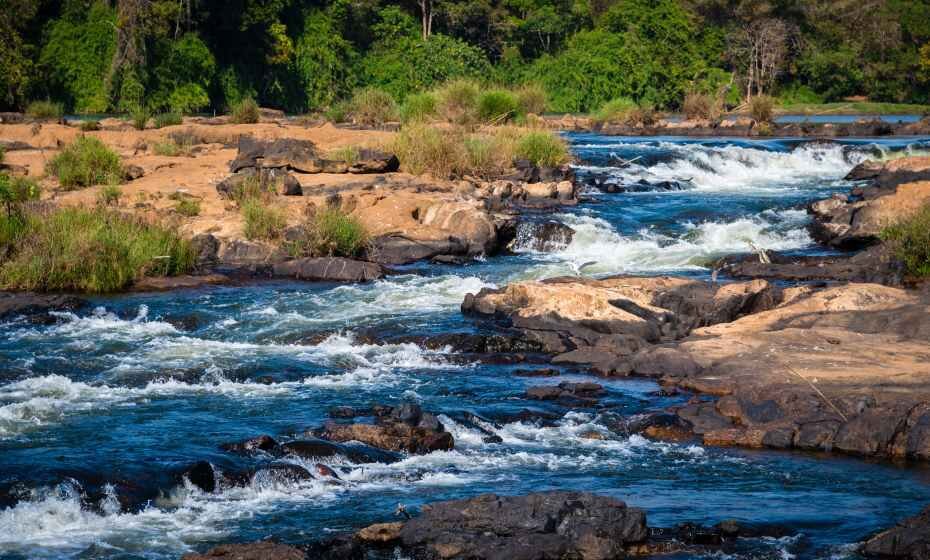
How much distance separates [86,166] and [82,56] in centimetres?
2164

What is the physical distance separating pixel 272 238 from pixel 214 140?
891 centimetres

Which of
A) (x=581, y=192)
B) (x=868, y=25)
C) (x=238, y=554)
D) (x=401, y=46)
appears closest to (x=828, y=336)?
(x=238, y=554)

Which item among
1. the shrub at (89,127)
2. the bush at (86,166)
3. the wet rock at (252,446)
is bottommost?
the wet rock at (252,446)

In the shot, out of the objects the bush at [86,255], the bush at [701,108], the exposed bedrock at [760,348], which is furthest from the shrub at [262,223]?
the bush at [701,108]

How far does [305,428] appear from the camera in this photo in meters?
9.25

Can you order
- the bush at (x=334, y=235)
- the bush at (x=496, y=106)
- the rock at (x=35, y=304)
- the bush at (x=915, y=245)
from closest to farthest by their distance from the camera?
the rock at (x=35, y=304), the bush at (x=915, y=245), the bush at (x=334, y=235), the bush at (x=496, y=106)

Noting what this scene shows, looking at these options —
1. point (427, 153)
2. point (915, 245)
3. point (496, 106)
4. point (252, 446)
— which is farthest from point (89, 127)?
point (252, 446)

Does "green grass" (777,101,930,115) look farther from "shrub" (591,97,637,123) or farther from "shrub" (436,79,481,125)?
"shrub" (436,79,481,125)

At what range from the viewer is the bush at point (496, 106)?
87.1 ft

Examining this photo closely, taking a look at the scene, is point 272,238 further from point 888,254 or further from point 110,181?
point 888,254

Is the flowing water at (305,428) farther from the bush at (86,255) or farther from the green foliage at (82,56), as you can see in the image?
the green foliage at (82,56)

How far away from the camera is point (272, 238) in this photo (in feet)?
54.5

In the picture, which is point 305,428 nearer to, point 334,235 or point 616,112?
point 334,235

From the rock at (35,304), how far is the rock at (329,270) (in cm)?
289
